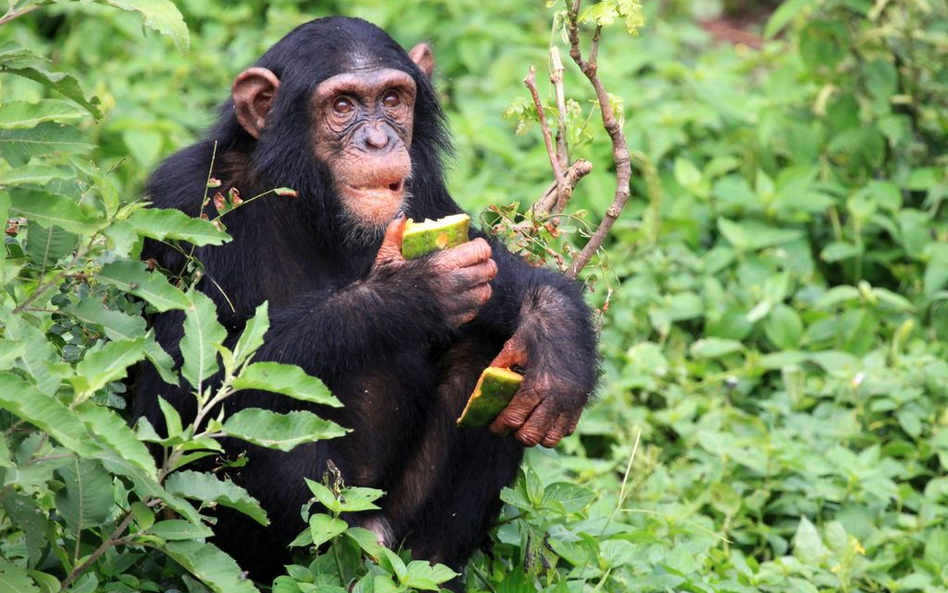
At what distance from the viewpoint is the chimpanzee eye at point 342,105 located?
15.5 ft

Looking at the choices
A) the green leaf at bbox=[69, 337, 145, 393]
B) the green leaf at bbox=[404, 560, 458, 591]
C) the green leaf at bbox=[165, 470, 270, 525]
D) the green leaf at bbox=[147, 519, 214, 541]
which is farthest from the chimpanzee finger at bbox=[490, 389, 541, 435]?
the green leaf at bbox=[69, 337, 145, 393]

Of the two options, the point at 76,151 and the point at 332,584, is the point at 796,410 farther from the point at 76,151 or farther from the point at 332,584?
the point at 76,151

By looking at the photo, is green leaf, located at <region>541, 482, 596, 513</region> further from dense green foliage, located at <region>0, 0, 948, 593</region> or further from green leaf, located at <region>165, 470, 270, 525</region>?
green leaf, located at <region>165, 470, 270, 525</region>

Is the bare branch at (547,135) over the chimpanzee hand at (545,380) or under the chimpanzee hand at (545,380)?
over

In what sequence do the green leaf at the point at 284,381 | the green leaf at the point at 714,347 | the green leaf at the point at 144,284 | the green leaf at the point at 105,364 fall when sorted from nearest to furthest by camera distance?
the green leaf at the point at 105,364 < the green leaf at the point at 284,381 < the green leaf at the point at 144,284 < the green leaf at the point at 714,347

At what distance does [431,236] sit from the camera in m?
4.23

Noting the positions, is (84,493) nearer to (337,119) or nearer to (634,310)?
(337,119)

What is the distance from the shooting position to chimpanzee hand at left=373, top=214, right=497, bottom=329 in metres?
4.15

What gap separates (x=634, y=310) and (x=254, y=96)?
2.75 m

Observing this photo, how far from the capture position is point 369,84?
185 inches

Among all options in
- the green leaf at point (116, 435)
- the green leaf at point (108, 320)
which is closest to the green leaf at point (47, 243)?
the green leaf at point (108, 320)

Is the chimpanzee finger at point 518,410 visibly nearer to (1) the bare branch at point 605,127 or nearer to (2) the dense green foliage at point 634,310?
(2) the dense green foliage at point 634,310

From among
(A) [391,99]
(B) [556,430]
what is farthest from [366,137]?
(B) [556,430]

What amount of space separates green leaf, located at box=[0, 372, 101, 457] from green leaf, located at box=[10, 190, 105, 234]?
0.53 meters
